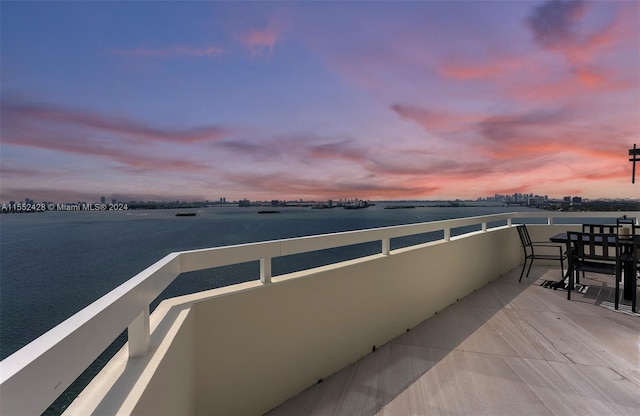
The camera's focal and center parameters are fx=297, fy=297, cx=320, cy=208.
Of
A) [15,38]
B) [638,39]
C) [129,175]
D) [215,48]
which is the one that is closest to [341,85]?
[215,48]

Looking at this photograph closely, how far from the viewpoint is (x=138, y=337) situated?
43.3 inches

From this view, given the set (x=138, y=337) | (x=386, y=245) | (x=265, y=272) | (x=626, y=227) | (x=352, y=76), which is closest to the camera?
(x=138, y=337)

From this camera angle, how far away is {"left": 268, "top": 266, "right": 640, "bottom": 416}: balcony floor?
76.8 inches

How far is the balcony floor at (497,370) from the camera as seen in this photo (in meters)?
1.95

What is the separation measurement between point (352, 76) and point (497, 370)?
291 inches

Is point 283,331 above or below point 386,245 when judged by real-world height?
below

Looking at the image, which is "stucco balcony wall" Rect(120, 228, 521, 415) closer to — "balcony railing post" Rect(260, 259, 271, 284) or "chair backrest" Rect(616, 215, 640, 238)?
"balcony railing post" Rect(260, 259, 271, 284)

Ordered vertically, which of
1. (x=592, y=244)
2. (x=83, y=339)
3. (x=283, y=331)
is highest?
(x=83, y=339)

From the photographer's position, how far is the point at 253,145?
19422 millimetres

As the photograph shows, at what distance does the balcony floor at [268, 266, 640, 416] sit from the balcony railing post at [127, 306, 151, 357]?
1243mm

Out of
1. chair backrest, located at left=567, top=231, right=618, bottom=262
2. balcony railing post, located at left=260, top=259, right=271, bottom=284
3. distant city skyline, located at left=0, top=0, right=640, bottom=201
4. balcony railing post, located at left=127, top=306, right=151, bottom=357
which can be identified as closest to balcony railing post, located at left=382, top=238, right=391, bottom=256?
balcony railing post, located at left=260, top=259, right=271, bottom=284

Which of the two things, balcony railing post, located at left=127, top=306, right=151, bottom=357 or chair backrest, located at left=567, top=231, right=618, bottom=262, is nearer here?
balcony railing post, located at left=127, top=306, right=151, bottom=357

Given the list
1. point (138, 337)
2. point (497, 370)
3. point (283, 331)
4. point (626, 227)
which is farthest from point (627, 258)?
point (138, 337)

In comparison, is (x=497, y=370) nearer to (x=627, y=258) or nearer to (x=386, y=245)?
(x=386, y=245)
